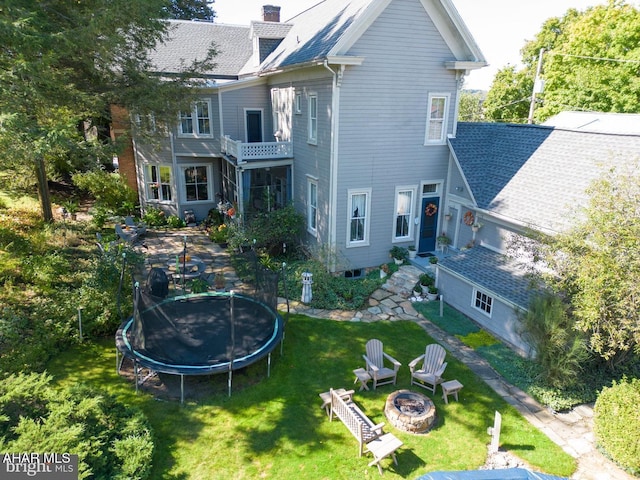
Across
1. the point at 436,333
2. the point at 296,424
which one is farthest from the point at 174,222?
the point at 296,424

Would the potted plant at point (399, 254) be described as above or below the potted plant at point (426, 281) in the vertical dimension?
above

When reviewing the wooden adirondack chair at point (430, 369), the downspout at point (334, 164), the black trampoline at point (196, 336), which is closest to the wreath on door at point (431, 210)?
the downspout at point (334, 164)

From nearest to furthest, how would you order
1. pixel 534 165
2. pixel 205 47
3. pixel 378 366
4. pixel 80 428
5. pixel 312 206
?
pixel 80 428 → pixel 378 366 → pixel 534 165 → pixel 312 206 → pixel 205 47

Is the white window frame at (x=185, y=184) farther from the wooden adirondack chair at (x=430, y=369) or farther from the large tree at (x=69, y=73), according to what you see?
the wooden adirondack chair at (x=430, y=369)

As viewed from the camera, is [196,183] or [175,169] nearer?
[175,169]

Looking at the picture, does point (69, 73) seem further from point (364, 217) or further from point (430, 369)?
point (430, 369)

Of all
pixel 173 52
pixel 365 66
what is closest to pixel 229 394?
pixel 365 66
